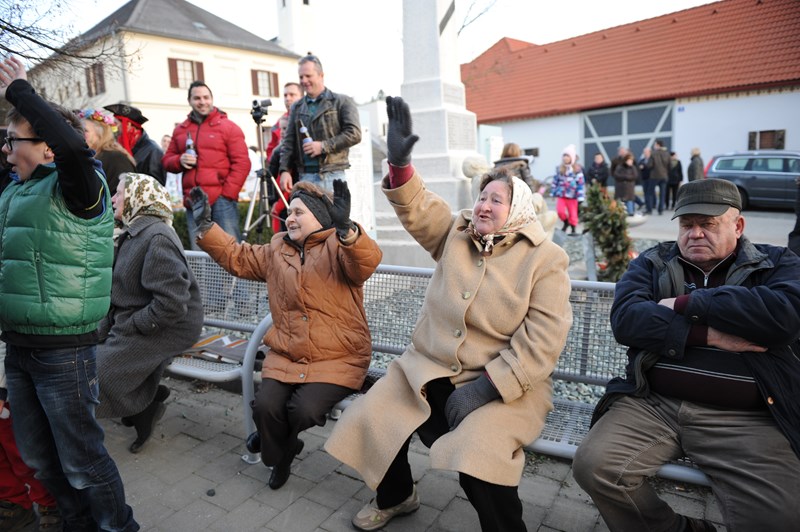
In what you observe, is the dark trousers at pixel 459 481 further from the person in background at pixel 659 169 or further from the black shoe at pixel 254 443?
the person in background at pixel 659 169

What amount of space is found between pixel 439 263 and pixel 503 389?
671 mm

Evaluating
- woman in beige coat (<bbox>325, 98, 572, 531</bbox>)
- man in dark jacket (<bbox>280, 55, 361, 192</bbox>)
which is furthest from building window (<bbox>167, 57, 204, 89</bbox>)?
woman in beige coat (<bbox>325, 98, 572, 531</bbox>)

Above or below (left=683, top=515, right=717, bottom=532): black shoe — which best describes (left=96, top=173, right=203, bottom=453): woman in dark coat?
above

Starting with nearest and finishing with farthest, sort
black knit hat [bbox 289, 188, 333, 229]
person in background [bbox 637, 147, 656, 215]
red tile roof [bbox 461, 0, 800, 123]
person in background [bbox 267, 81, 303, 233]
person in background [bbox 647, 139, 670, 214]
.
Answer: black knit hat [bbox 289, 188, 333, 229], person in background [bbox 267, 81, 303, 233], person in background [bbox 637, 147, 656, 215], person in background [bbox 647, 139, 670, 214], red tile roof [bbox 461, 0, 800, 123]

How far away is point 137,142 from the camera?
5688 millimetres

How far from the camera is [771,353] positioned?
7.20ft

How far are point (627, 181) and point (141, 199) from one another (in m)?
14.4

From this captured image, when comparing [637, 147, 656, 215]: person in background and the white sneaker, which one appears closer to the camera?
the white sneaker

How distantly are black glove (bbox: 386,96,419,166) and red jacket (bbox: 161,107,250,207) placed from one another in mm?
3159

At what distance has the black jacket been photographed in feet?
6.94

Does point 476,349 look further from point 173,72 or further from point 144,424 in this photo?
point 173,72

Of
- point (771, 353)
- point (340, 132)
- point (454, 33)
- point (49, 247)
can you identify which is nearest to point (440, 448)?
point (771, 353)

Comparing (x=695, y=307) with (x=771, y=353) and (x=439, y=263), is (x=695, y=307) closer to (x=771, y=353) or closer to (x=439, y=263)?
(x=771, y=353)

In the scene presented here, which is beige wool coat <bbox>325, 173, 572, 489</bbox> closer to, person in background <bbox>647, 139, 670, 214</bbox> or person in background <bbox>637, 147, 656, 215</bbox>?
person in background <bbox>637, 147, 656, 215</bbox>
